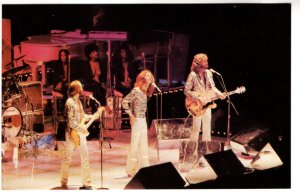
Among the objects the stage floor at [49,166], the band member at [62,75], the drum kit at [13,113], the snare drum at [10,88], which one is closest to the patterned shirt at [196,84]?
the stage floor at [49,166]

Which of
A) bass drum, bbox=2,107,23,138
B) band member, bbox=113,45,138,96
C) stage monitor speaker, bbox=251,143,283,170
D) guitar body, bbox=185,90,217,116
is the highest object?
band member, bbox=113,45,138,96

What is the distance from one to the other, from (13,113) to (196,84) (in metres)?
1.88

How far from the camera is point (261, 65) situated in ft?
19.0

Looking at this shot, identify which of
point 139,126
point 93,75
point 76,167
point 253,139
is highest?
point 93,75

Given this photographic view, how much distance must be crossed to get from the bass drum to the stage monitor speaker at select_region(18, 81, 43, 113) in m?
0.07

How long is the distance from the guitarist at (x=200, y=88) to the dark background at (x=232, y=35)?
3.1 inches

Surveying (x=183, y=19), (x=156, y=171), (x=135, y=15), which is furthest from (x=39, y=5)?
(x=156, y=171)

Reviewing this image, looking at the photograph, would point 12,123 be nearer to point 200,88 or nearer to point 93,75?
point 93,75

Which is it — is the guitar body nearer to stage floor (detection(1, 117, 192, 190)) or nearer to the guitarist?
the guitarist

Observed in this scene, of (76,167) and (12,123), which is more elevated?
(12,123)

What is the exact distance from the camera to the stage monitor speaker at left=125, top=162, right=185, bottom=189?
571 centimetres

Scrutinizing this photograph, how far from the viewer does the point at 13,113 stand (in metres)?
5.74

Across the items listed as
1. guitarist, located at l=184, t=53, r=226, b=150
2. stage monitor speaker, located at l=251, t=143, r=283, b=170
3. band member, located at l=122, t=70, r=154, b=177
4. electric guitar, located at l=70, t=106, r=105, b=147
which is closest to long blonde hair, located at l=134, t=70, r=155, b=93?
band member, located at l=122, t=70, r=154, b=177

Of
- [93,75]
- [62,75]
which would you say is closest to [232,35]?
[93,75]
